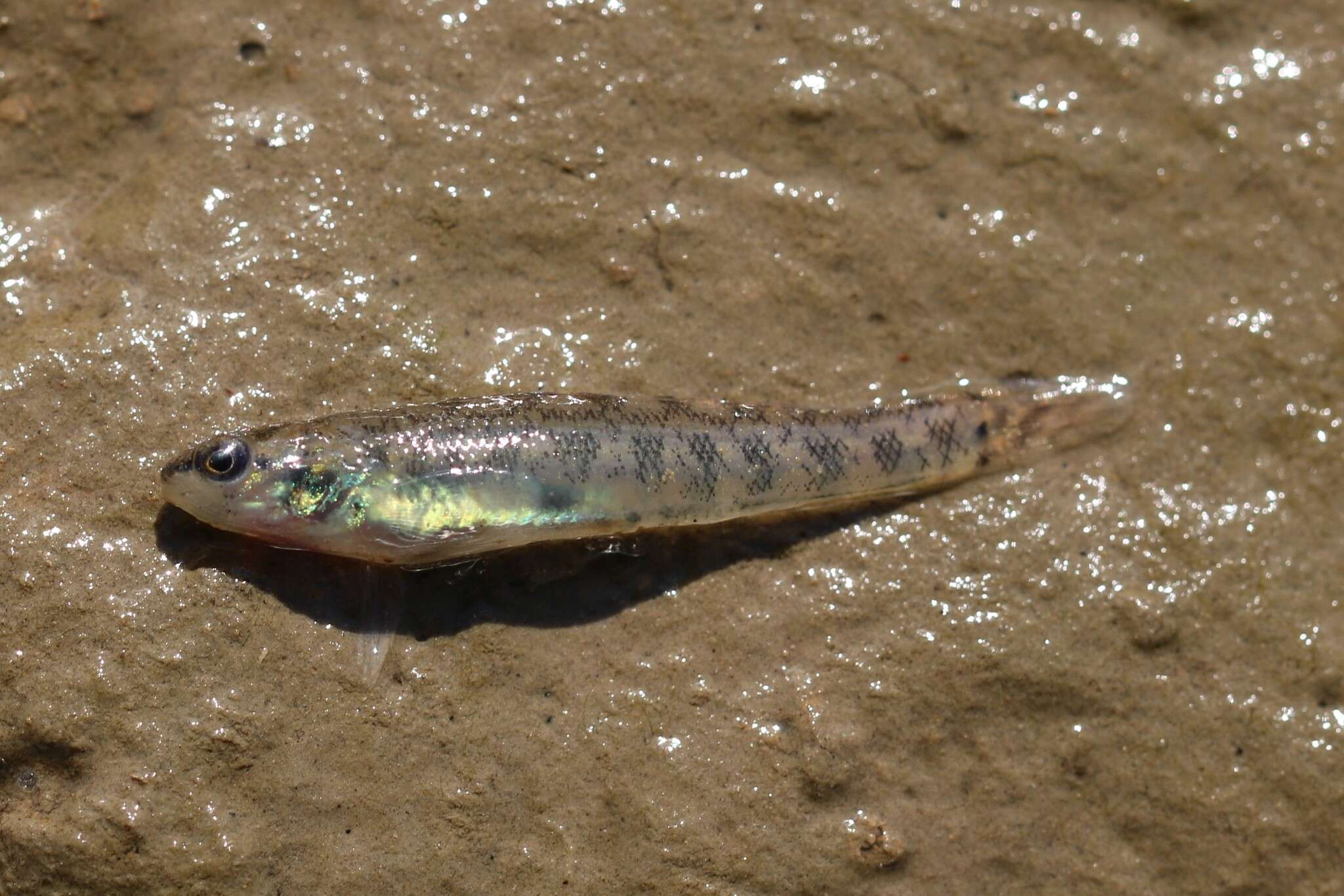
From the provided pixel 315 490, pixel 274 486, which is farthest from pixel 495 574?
pixel 274 486

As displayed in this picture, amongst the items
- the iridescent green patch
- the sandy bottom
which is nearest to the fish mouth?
the sandy bottom

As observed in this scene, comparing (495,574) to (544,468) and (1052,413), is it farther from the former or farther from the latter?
(1052,413)

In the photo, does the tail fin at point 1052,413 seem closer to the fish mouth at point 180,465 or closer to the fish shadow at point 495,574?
the fish shadow at point 495,574

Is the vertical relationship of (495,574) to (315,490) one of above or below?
below

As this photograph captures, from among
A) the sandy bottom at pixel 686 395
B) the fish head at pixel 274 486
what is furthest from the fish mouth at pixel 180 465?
the sandy bottom at pixel 686 395

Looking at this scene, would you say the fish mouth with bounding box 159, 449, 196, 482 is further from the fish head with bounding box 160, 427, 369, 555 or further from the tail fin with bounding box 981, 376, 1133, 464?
the tail fin with bounding box 981, 376, 1133, 464

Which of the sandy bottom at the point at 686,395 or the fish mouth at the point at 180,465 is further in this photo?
the sandy bottom at the point at 686,395

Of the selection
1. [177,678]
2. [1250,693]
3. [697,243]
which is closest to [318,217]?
[697,243]

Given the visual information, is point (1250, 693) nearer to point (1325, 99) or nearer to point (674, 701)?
point (674, 701)
